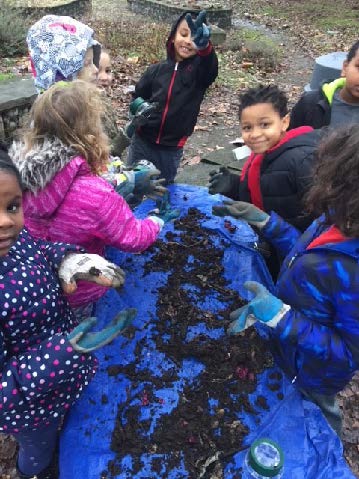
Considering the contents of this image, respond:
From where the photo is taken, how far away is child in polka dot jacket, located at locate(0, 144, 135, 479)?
1478 millimetres

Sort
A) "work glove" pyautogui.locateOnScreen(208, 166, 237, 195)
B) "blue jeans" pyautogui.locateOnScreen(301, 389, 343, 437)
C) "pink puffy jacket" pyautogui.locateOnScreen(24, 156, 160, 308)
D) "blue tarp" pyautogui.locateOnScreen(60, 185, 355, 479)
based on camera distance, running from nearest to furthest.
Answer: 1. "blue tarp" pyautogui.locateOnScreen(60, 185, 355, 479)
2. "pink puffy jacket" pyautogui.locateOnScreen(24, 156, 160, 308)
3. "blue jeans" pyautogui.locateOnScreen(301, 389, 343, 437)
4. "work glove" pyautogui.locateOnScreen(208, 166, 237, 195)

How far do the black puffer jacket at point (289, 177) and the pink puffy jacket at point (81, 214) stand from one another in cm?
87

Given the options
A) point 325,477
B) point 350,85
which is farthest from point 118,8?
point 325,477

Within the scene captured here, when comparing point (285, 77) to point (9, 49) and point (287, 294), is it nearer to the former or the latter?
point (9, 49)

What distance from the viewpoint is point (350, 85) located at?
2592 millimetres

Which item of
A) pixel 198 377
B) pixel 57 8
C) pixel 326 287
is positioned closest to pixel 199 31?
pixel 326 287

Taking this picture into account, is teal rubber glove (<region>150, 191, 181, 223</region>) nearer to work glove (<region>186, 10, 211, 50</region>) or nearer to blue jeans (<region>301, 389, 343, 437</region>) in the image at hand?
work glove (<region>186, 10, 211, 50</region>)

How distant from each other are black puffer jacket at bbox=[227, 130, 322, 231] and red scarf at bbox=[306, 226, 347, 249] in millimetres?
548

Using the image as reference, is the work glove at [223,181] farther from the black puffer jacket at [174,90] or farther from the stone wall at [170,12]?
the stone wall at [170,12]

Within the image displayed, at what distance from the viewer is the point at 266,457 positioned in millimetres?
1750

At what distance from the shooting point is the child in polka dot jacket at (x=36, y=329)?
4.85 ft

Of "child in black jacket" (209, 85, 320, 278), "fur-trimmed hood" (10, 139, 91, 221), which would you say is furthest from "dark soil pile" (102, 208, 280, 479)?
"fur-trimmed hood" (10, 139, 91, 221)

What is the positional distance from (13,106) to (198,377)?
12.9 feet

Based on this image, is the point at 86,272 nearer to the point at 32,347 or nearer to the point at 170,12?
the point at 32,347
